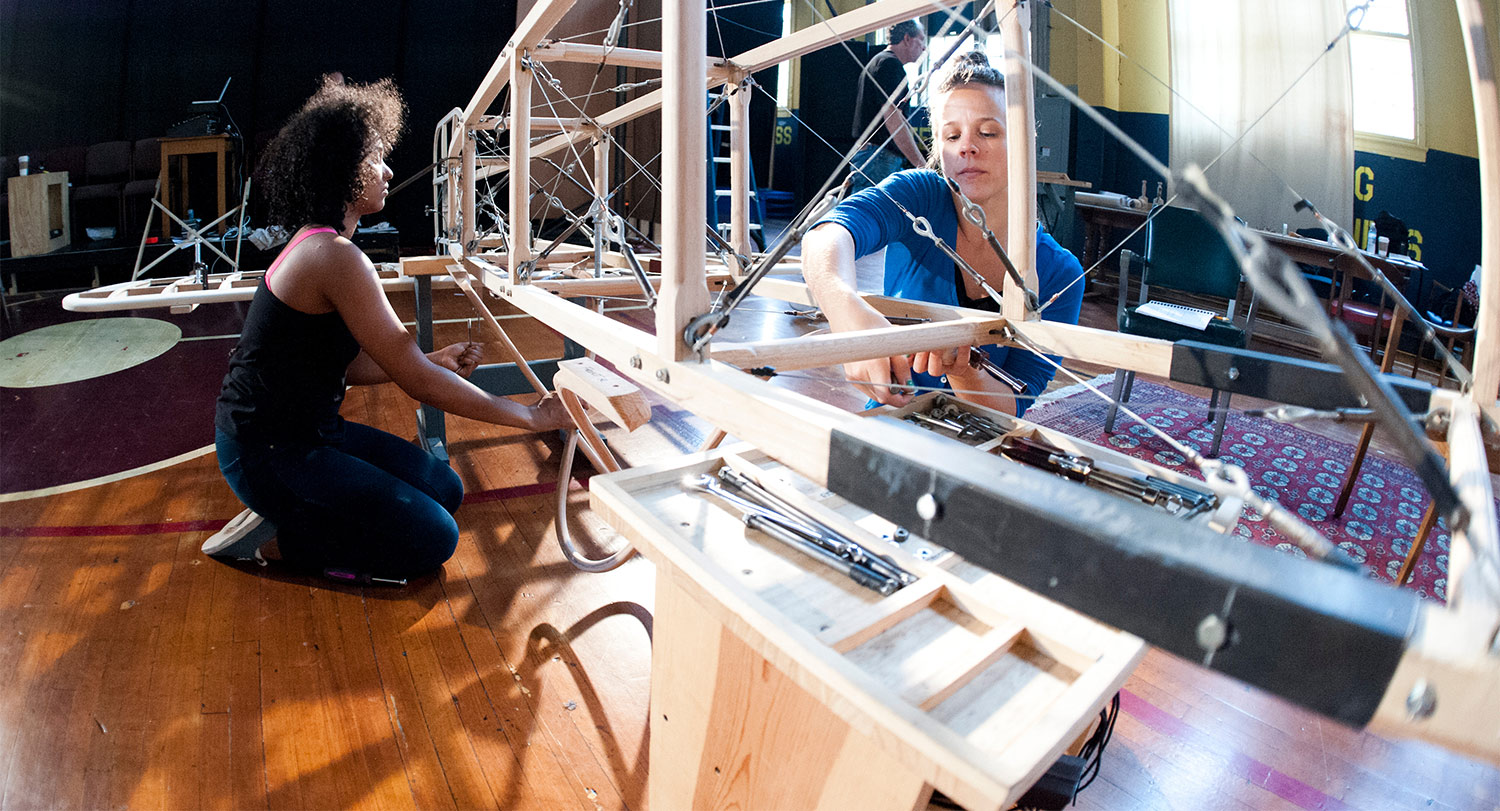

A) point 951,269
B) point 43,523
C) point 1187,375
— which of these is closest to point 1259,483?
point 951,269

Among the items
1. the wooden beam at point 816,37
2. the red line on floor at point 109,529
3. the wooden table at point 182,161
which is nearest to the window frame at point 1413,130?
the wooden beam at point 816,37

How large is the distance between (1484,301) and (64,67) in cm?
864

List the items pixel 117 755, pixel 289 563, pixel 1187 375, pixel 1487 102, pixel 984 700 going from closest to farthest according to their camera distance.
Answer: pixel 984 700 < pixel 1487 102 < pixel 1187 375 < pixel 117 755 < pixel 289 563

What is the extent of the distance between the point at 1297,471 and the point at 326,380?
3849mm

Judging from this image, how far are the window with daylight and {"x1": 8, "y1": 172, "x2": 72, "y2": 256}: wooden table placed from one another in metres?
9.21

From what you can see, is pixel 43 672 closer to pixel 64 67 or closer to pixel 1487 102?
pixel 1487 102

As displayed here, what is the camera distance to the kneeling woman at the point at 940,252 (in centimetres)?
Answer: 152

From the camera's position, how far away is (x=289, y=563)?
233cm

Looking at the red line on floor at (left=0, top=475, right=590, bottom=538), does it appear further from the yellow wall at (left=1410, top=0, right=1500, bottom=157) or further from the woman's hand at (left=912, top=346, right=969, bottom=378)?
the yellow wall at (left=1410, top=0, right=1500, bottom=157)

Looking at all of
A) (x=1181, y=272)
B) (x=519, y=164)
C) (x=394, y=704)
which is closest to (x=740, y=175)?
(x=519, y=164)

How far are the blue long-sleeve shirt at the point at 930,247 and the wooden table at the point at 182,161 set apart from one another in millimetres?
6777

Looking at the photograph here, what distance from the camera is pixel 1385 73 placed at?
16.8 ft

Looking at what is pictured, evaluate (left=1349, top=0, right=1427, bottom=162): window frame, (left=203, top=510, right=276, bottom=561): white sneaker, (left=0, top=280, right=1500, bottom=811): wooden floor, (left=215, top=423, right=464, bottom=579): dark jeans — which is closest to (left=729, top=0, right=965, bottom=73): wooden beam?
(left=0, top=280, right=1500, bottom=811): wooden floor

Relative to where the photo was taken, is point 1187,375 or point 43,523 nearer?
point 1187,375
